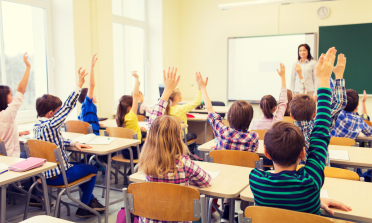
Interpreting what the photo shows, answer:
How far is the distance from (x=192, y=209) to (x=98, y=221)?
1.47 meters

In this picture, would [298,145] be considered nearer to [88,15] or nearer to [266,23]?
[88,15]

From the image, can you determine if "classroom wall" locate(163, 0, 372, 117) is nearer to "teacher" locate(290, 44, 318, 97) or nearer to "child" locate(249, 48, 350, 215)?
"teacher" locate(290, 44, 318, 97)

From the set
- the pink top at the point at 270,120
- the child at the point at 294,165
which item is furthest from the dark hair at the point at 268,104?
the child at the point at 294,165

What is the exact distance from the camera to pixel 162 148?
1556mm

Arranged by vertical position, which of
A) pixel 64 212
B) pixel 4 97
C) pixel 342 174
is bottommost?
pixel 64 212

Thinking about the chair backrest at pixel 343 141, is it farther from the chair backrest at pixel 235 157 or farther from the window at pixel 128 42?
Answer: the window at pixel 128 42

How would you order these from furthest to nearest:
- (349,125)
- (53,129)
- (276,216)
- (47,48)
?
(47,48)
(349,125)
(53,129)
(276,216)

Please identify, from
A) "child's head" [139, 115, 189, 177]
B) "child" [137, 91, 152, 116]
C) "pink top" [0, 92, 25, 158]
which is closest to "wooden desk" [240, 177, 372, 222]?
"child's head" [139, 115, 189, 177]

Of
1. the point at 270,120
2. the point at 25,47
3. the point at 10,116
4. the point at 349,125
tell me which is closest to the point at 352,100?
the point at 349,125

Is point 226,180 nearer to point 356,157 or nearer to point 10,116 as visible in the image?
point 356,157

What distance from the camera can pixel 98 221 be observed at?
258 centimetres

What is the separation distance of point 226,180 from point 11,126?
6.81 feet

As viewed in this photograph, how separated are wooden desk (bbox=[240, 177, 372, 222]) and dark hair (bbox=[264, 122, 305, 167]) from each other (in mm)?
285

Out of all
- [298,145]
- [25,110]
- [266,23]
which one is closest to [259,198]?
[298,145]
